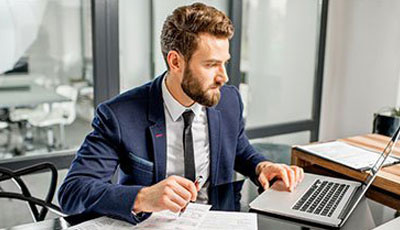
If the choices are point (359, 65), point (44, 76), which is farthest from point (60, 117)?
point (359, 65)

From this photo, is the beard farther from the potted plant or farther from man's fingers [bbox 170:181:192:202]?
the potted plant

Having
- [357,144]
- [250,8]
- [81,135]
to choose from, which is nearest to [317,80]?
[250,8]

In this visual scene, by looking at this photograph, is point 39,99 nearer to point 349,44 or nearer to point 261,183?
point 261,183

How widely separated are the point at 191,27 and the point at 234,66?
4.90ft

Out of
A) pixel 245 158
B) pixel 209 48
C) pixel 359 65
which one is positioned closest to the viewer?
pixel 209 48

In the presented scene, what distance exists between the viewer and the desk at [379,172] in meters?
1.31

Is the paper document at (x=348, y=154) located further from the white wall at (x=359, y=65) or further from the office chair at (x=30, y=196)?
the white wall at (x=359, y=65)

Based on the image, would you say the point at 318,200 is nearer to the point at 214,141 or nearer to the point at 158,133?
the point at 214,141

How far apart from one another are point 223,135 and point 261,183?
24cm

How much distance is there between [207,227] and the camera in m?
1.00

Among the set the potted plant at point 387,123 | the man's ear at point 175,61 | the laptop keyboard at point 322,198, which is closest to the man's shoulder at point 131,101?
the man's ear at point 175,61

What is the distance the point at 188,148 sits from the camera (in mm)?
1383

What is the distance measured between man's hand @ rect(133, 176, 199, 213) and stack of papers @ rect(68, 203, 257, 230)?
0.14ft

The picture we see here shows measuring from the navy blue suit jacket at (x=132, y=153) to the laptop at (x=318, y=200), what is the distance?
9.3 inches
